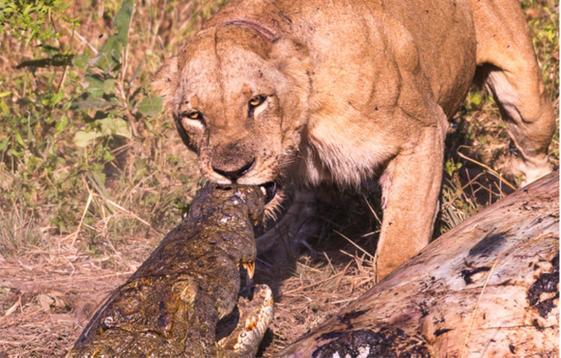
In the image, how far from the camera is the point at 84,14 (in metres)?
7.85

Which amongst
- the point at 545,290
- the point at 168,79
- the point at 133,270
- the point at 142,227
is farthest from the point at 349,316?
the point at 142,227

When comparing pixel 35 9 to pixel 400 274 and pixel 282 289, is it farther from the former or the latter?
pixel 400 274

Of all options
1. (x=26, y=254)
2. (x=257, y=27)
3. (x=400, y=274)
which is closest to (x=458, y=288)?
(x=400, y=274)

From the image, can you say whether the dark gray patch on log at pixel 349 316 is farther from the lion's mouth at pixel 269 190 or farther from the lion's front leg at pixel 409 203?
the lion's front leg at pixel 409 203

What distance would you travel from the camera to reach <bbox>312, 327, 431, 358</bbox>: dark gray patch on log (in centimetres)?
337

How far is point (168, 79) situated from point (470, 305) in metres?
1.84

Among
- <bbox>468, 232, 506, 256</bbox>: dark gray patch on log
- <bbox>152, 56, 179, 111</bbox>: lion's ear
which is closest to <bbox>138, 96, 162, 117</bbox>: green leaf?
<bbox>152, 56, 179, 111</bbox>: lion's ear

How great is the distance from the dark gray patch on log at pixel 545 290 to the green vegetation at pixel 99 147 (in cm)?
196

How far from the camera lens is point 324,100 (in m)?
4.48

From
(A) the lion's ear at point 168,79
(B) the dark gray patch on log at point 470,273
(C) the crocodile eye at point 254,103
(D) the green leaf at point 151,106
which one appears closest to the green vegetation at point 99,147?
(D) the green leaf at point 151,106

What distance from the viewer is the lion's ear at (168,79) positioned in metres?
4.63

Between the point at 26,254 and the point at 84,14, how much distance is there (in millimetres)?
2742

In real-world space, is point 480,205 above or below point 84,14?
below

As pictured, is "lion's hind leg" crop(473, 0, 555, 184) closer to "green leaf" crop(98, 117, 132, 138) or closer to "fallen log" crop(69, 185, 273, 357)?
"fallen log" crop(69, 185, 273, 357)
